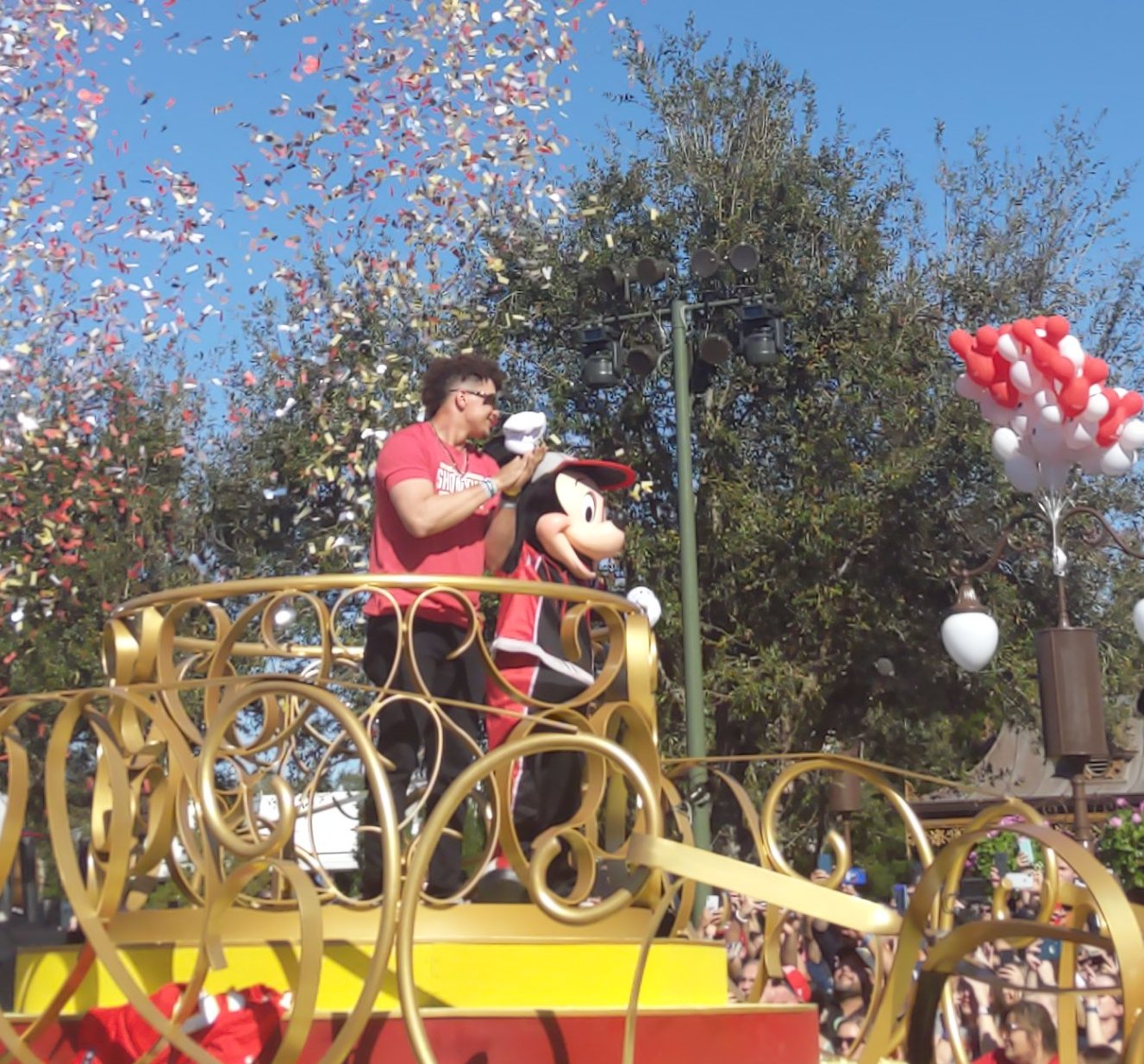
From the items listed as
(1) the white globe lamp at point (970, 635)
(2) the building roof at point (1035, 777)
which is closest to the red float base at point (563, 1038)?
(1) the white globe lamp at point (970, 635)

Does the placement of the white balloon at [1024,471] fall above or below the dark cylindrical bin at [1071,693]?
above

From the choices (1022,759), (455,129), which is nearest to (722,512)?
(455,129)

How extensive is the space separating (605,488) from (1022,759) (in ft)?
63.5

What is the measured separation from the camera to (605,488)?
191 inches

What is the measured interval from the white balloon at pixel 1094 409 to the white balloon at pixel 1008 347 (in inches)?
19.2

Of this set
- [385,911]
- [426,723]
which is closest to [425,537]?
[426,723]

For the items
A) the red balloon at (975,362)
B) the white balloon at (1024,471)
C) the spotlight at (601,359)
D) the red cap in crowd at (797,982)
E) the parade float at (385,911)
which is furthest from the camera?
the spotlight at (601,359)

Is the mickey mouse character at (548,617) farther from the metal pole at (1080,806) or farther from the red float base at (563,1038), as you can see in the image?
the metal pole at (1080,806)

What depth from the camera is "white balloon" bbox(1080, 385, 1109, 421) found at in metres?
8.76

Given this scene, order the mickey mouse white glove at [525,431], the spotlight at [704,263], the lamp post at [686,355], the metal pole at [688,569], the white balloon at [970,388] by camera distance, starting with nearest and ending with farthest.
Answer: the mickey mouse white glove at [525,431]
the white balloon at [970,388]
the metal pole at [688,569]
the lamp post at [686,355]
the spotlight at [704,263]

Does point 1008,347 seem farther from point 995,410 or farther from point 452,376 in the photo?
point 452,376

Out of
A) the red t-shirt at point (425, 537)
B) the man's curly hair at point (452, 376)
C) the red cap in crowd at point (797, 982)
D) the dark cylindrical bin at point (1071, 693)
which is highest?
the man's curly hair at point (452, 376)

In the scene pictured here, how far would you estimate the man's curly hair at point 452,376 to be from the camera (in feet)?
15.3

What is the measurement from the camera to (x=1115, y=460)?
9172 mm
